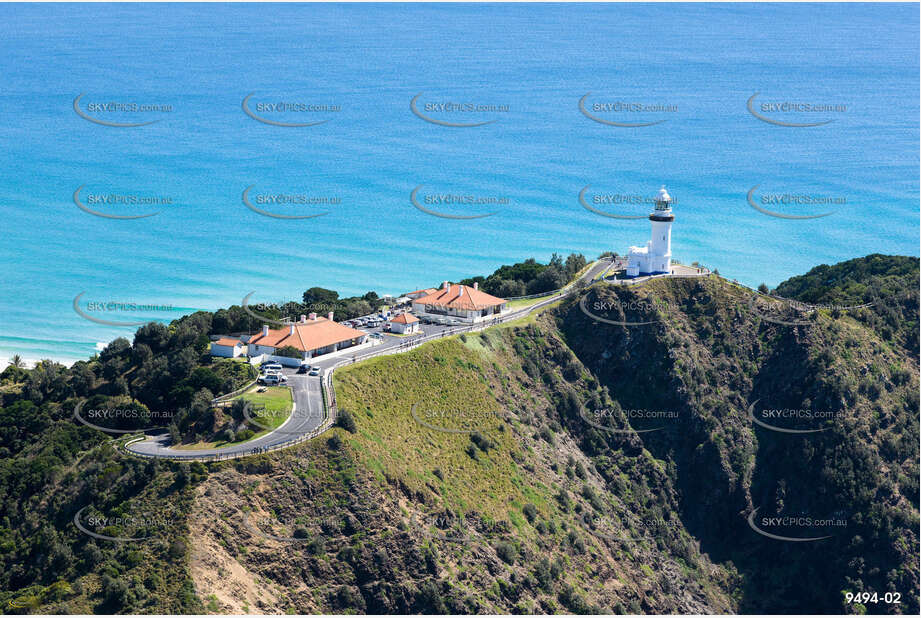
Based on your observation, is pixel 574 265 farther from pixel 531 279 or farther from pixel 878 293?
pixel 878 293

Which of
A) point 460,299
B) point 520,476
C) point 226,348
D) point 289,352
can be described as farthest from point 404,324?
point 520,476

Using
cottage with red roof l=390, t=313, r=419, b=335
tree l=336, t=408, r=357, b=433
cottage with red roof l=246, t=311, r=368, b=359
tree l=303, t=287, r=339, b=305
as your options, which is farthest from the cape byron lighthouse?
Result: tree l=336, t=408, r=357, b=433

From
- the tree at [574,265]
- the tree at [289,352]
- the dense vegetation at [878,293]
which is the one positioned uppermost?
the tree at [289,352]

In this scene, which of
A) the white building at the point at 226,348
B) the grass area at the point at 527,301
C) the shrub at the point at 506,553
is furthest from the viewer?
the grass area at the point at 527,301

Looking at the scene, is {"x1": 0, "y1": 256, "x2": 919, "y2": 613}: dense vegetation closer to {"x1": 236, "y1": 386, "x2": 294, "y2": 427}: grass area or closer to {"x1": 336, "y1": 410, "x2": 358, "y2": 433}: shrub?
{"x1": 336, "y1": 410, "x2": 358, "y2": 433}: shrub

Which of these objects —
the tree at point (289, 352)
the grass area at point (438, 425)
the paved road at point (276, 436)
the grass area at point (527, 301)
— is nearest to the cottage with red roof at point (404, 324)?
the grass area at point (438, 425)

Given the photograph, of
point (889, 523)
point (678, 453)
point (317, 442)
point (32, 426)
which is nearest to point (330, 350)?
point (317, 442)

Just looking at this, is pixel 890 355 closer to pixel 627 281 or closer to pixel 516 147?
pixel 627 281

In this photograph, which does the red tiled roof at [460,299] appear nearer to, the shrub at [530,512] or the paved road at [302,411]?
the paved road at [302,411]
